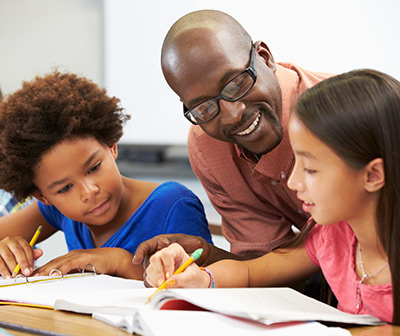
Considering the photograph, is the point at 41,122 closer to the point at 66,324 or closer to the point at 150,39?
the point at 66,324

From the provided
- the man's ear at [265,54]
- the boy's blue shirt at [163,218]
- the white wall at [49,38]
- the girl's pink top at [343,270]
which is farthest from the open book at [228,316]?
the white wall at [49,38]

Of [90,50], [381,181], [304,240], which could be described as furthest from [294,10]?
[381,181]

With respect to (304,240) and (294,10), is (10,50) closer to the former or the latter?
(294,10)

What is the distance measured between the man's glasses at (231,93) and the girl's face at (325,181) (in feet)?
1.14

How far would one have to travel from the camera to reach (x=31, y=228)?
1608 millimetres

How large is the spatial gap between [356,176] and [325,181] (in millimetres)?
47

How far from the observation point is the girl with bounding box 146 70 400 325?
0.81 m

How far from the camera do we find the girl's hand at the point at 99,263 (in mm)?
1191

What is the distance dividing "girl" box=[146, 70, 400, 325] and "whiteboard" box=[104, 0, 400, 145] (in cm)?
181

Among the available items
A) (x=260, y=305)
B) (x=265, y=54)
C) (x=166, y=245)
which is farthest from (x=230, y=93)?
(x=260, y=305)

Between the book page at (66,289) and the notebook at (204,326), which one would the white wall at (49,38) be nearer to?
the book page at (66,289)

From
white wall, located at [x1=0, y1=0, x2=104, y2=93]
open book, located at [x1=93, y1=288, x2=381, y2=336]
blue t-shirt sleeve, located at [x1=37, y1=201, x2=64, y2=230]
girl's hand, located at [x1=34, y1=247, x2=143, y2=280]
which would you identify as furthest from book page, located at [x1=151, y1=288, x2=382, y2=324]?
white wall, located at [x1=0, y1=0, x2=104, y2=93]

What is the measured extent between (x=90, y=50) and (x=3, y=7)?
2.84ft

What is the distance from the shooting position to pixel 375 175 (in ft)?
2.68
